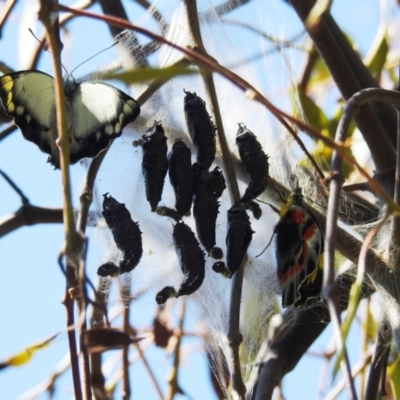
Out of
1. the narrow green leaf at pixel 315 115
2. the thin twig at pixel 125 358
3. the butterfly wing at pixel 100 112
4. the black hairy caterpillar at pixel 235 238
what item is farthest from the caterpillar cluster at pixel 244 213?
the narrow green leaf at pixel 315 115

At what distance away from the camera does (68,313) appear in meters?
1.07

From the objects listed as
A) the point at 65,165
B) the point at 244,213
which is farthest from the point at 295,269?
the point at 65,165

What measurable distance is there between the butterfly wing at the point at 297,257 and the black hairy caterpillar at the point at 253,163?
120 millimetres

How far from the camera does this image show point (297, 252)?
1717 millimetres

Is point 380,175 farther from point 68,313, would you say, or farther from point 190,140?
point 68,313

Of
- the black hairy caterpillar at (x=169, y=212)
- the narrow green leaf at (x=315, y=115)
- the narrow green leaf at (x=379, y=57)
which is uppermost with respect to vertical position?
the narrow green leaf at (x=379, y=57)

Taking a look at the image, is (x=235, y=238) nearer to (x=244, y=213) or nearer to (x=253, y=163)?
(x=244, y=213)

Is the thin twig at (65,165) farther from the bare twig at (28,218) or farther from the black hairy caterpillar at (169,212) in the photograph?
the bare twig at (28,218)

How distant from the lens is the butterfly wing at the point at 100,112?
1.57m

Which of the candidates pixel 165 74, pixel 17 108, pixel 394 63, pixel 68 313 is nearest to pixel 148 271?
pixel 17 108

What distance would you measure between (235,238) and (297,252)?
219mm

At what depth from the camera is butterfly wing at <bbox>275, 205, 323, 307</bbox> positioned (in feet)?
5.44

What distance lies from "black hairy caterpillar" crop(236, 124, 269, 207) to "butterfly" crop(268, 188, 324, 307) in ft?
0.39

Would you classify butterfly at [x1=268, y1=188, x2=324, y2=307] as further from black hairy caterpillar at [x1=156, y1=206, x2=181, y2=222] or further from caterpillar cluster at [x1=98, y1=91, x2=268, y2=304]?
black hairy caterpillar at [x1=156, y1=206, x2=181, y2=222]
